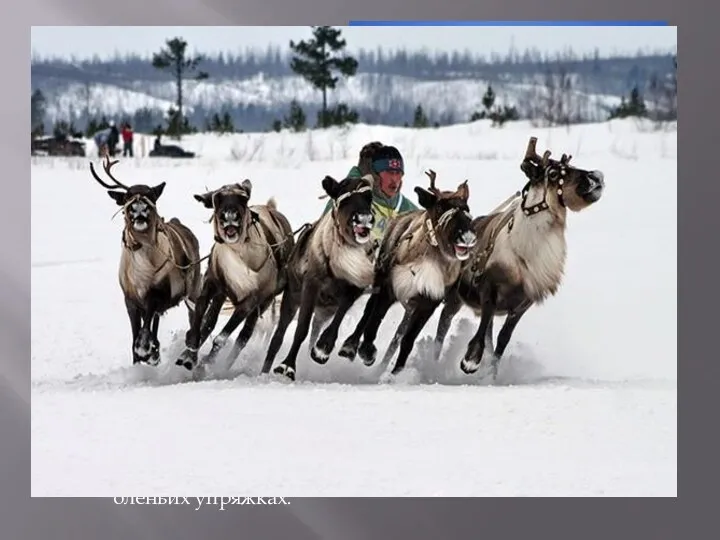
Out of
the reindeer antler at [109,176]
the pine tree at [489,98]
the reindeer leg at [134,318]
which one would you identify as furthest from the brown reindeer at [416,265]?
the reindeer antler at [109,176]

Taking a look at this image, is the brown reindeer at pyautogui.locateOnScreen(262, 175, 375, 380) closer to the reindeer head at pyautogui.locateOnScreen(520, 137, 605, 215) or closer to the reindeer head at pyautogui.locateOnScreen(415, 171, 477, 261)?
the reindeer head at pyautogui.locateOnScreen(415, 171, 477, 261)

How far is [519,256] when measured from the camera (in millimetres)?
9930

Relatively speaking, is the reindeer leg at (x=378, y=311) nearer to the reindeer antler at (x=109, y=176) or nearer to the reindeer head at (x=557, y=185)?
the reindeer head at (x=557, y=185)

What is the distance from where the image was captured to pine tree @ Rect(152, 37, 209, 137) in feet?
33.8

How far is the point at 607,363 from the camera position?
10250 mm

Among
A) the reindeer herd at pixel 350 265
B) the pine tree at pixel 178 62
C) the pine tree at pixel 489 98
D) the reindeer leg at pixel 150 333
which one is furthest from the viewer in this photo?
the pine tree at pixel 489 98

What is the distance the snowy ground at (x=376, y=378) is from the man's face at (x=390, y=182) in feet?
0.33

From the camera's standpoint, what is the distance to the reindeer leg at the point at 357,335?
9.91 metres

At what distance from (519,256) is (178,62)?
2724mm

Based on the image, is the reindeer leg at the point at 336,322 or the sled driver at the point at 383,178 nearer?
the reindeer leg at the point at 336,322

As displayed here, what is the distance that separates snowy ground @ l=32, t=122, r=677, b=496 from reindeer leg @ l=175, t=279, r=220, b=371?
0.11m

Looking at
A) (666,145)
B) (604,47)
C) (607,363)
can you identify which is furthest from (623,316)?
(604,47)

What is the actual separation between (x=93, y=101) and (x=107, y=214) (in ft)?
2.73

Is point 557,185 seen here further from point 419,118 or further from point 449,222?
point 419,118
